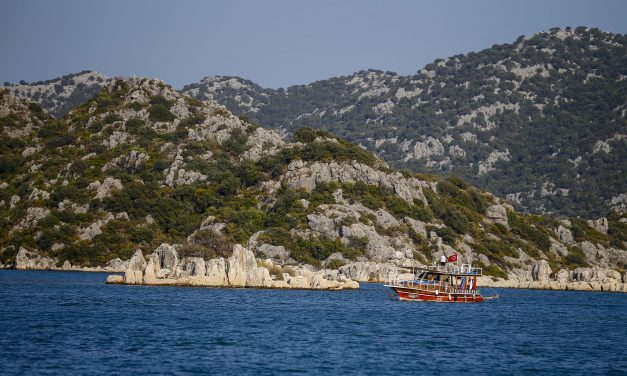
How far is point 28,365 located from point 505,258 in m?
133

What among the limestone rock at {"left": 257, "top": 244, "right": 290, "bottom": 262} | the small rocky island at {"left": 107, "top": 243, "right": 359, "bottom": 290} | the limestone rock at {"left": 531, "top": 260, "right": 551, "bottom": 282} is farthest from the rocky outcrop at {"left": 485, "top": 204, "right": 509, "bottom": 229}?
the small rocky island at {"left": 107, "top": 243, "right": 359, "bottom": 290}

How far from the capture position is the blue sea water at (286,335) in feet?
168

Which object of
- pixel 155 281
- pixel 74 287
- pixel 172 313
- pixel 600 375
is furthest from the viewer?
pixel 155 281

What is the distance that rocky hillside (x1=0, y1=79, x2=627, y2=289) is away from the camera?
153 meters

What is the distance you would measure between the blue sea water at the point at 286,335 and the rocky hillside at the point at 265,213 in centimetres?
3975

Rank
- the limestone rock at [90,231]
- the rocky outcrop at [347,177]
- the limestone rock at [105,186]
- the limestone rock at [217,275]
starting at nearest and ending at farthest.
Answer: the limestone rock at [217,275]
the limestone rock at [90,231]
the limestone rock at [105,186]
the rocky outcrop at [347,177]

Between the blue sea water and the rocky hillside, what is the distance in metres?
39.7

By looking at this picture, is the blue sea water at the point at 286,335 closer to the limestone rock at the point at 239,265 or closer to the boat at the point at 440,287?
the boat at the point at 440,287

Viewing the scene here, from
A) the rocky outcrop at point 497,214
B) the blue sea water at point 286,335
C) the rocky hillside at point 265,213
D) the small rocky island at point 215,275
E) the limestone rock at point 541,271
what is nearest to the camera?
the blue sea water at point 286,335

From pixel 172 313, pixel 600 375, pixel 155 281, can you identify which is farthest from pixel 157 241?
pixel 600 375

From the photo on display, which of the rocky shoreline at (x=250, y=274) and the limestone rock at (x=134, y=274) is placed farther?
the rocky shoreline at (x=250, y=274)

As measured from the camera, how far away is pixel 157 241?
160 meters

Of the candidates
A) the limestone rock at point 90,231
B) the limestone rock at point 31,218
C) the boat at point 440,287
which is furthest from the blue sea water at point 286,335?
the limestone rock at point 31,218

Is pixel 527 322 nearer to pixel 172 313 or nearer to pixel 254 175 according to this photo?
pixel 172 313
